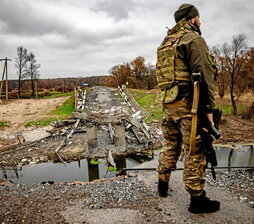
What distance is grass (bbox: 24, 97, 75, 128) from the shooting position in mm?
11305

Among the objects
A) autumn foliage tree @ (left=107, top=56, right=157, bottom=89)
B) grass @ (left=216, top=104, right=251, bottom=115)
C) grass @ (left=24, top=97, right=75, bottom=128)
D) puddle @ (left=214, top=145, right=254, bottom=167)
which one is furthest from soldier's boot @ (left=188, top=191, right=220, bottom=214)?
autumn foliage tree @ (left=107, top=56, right=157, bottom=89)

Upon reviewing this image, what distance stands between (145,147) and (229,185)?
414cm

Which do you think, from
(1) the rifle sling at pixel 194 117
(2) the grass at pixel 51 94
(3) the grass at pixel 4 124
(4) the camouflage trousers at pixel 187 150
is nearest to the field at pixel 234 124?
(4) the camouflage trousers at pixel 187 150

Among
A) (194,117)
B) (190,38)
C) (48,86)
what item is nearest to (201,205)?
(194,117)

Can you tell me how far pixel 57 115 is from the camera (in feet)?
44.0

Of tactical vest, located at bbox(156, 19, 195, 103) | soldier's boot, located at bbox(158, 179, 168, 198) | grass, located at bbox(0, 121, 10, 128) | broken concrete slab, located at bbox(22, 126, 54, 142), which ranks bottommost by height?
broken concrete slab, located at bbox(22, 126, 54, 142)

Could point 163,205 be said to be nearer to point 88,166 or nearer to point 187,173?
point 187,173

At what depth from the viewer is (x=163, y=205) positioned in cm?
276

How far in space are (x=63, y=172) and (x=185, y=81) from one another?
465 centimetres

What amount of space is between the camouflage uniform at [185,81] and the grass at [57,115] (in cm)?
941

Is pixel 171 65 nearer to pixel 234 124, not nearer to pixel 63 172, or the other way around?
pixel 63 172

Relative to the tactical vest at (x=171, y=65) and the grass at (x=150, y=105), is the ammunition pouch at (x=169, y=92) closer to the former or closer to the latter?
the tactical vest at (x=171, y=65)

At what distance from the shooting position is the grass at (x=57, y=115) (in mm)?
11305

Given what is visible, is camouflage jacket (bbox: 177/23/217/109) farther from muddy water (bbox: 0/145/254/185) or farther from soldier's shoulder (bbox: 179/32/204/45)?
muddy water (bbox: 0/145/254/185)
